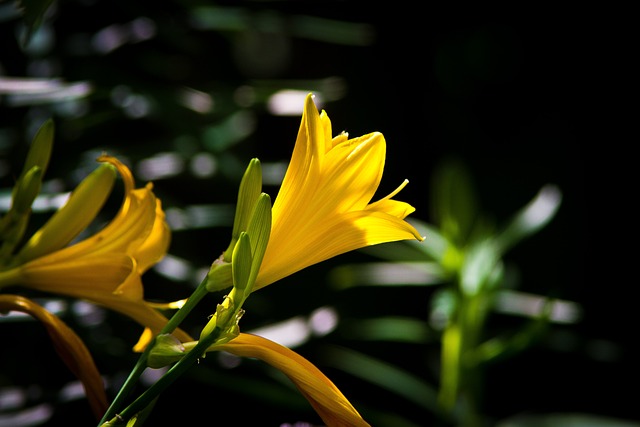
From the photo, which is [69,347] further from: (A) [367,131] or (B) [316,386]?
(A) [367,131]

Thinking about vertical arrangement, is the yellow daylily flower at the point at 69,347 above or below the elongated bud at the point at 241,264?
below

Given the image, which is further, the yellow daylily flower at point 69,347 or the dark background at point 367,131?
the dark background at point 367,131

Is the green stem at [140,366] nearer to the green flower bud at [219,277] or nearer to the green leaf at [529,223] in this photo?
the green flower bud at [219,277]

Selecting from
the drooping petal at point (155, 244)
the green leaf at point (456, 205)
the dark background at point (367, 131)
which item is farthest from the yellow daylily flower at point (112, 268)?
the green leaf at point (456, 205)

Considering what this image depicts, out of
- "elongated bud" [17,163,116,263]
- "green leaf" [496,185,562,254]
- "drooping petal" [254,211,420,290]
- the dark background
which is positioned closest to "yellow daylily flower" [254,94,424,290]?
"drooping petal" [254,211,420,290]

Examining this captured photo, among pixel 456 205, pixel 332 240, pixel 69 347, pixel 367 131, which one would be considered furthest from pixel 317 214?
pixel 367 131

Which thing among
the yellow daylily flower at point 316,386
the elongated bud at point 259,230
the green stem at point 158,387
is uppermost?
the elongated bud at point 259,230
